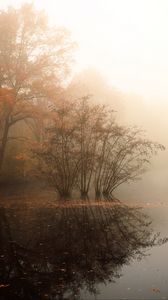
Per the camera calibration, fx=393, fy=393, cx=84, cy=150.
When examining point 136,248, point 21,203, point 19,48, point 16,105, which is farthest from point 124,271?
point 19,48

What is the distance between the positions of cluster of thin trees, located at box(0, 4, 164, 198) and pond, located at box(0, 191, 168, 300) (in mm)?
6095

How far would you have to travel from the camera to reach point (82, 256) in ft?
35.3

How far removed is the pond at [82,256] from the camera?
8.41 m

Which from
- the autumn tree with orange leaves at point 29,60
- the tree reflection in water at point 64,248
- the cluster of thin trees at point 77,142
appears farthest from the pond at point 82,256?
the autumn tree with orange leaves at point 29,60

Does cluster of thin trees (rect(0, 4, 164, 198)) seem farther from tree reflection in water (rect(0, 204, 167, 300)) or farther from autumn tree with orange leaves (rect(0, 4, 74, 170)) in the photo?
tree reflection in water (rect(0, 204, 167, 300))

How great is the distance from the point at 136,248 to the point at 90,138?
1212 cm

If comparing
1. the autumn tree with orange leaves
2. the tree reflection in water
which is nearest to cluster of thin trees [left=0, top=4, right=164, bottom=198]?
the autumn tree with orange leaves

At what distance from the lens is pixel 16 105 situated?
24891 millimetres

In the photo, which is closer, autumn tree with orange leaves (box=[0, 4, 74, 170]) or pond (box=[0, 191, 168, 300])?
pond (box=[0, 191, 168, 300])

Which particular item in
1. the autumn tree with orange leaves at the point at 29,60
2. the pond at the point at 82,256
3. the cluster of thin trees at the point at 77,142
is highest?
the autumn tree with orange leaves at the point at 29,60

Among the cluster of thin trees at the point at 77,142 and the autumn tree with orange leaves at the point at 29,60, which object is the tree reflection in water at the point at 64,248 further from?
the autumn tree with orange leaves at the point at 29,60

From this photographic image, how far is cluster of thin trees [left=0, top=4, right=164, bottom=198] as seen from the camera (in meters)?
23.1

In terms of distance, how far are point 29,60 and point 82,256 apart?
693 inches

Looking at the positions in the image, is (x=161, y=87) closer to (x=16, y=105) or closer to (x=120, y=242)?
(x=16, y=105)
